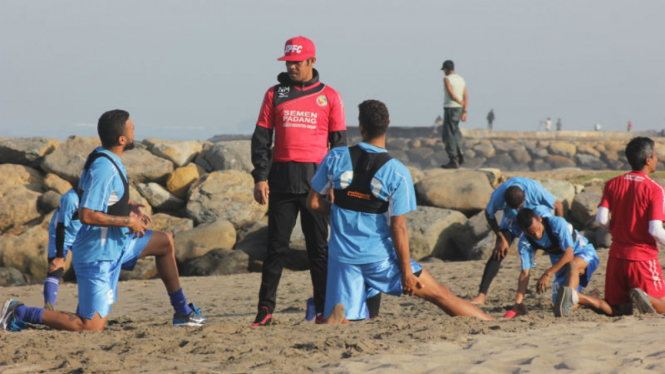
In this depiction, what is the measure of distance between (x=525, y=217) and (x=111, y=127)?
390 cm

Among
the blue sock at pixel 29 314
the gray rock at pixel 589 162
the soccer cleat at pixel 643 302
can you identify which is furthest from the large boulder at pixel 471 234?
the gray rock at pixel 589 162

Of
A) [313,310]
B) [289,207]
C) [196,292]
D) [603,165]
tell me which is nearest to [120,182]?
[289,207]

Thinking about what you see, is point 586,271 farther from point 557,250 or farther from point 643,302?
point 643,302

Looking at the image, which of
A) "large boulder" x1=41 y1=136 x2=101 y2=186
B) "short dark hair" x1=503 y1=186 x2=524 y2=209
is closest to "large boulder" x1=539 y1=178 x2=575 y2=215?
"short dark hair" x1=503 y1=186 x2=524 y2=209

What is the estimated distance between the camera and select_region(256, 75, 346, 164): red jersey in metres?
5.64

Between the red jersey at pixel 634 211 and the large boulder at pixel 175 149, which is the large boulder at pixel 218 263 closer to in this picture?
the large boulder at pixel 175 149

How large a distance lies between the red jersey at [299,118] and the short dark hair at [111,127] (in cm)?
115

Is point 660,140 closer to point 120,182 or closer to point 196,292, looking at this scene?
point 196,292

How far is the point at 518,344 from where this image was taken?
427 cm

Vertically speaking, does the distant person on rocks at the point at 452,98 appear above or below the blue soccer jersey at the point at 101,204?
above

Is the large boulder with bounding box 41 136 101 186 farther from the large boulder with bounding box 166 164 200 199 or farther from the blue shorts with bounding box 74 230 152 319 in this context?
the blue shorts with bounding box 74 230 152 319

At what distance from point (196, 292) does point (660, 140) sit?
32187 millimetres

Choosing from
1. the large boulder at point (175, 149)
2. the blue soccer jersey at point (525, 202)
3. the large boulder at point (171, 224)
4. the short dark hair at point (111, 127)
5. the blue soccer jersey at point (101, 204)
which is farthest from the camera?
the large boulder at point (175, 149)

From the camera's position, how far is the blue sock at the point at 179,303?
5555mm
